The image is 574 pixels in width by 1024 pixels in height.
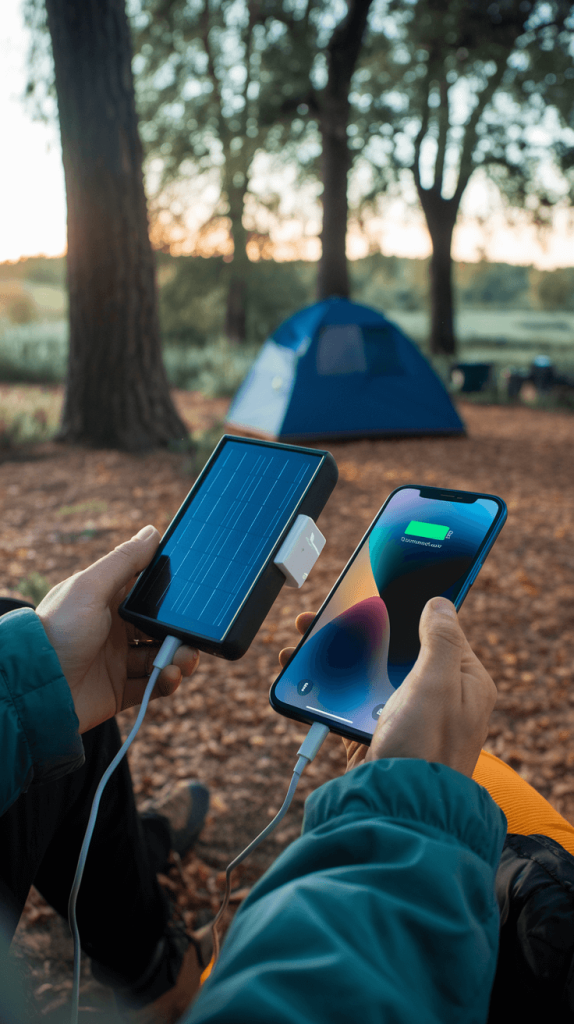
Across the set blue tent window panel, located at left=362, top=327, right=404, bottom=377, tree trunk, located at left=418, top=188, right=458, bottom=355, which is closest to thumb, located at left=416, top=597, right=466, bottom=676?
blue tent window panel, located at left=362, top=327, right=404, bottom=377

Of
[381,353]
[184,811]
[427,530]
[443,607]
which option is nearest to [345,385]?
[381,353]

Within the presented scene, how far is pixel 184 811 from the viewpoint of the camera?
2.10 metres

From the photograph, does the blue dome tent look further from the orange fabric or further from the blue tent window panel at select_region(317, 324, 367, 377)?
the orange fabric

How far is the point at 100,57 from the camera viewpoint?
5.48 m

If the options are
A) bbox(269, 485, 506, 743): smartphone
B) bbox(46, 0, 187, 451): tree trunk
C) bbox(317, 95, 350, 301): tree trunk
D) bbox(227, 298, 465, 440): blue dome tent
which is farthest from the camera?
bbox(317, 95, 350, 301): tree trunk

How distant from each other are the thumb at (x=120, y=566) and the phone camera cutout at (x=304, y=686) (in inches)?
17.0

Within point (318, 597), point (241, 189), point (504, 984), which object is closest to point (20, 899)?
point (504, 984)

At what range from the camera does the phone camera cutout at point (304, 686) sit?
1.20 metres

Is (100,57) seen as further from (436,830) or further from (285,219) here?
(285,219)

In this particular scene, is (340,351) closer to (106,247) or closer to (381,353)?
(381,353)

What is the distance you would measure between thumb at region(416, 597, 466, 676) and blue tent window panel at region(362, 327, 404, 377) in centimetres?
694

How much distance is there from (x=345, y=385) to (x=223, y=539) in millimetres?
6498

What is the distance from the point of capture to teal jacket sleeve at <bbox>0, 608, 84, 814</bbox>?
1043 mm

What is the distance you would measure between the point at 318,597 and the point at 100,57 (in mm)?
5094
